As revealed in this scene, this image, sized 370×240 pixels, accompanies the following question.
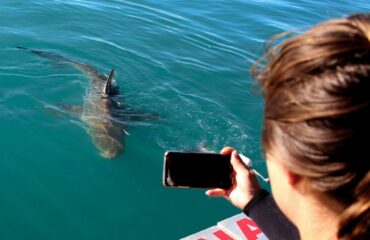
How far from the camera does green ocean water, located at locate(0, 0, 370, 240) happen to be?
582cm

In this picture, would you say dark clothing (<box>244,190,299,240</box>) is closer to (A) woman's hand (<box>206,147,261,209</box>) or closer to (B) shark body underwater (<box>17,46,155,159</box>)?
(A) woman's hand (<box>206,147,261,209</box>)

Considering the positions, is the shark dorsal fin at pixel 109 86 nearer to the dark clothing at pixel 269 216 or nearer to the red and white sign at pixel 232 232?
the red and white sign at pixel 232 232

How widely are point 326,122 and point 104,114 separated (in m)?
6.88

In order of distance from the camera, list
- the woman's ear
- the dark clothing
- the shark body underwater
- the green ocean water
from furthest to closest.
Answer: the shark body underwater < the green ocean water < the dark clothing < the woman's ear

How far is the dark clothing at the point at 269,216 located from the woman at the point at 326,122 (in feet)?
3.24

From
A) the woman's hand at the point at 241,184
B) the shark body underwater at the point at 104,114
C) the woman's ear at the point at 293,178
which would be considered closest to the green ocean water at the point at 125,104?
the shark body underwater at the point at 104,114

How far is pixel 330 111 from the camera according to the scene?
1182 mm

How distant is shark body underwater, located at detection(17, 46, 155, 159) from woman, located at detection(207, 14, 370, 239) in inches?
220

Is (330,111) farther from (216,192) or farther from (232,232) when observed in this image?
(232,232)

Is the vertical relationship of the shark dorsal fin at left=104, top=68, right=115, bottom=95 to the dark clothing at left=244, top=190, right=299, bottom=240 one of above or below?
below

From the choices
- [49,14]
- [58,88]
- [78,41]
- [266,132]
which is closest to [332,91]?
[266,132]

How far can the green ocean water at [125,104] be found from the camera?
19.1 feet

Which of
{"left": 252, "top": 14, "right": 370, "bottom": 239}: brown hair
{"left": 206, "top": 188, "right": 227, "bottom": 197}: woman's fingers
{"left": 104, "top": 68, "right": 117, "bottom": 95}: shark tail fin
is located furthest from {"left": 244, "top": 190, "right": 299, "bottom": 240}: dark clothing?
{"left": 104, "top": 68, "right": 117, "bottom": 95}: shark tail fin

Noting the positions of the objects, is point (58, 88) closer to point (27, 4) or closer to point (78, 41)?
point (78, 41)
